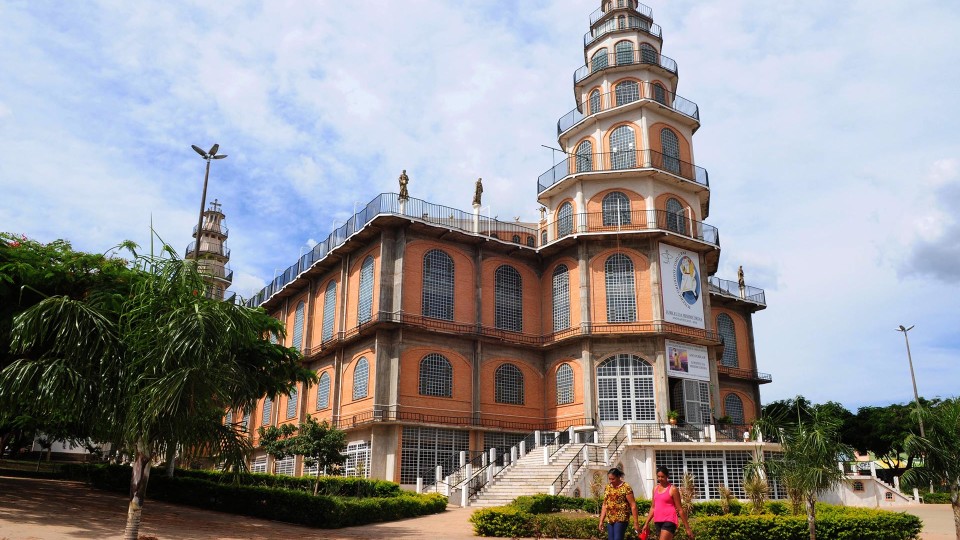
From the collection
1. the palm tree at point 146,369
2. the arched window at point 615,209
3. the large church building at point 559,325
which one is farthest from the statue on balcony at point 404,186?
the palm tree at point 146,369

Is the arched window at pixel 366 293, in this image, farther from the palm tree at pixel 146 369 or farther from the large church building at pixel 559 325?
the palm tree at pixel 146 369

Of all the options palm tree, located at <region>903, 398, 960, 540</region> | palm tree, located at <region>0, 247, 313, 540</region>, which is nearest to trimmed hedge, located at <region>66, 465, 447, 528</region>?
palm tree, located at <region>0, 247, 313, 540</region>

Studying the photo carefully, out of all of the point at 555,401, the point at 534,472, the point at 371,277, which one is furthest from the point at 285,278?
the point at 534,472

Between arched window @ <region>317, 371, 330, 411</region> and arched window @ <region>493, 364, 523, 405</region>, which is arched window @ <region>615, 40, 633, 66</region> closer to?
arched window @ <region>493, 364, 523, 405</region>

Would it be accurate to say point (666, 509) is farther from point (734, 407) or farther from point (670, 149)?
point (734, 407)

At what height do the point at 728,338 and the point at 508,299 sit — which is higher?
the point at 508,299

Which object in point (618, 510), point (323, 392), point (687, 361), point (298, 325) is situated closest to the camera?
point (618, 510)

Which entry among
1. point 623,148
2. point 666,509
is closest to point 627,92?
point 623,148

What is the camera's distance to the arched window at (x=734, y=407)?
43725 millimetres

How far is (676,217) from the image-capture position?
36.4m

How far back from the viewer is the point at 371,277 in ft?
114

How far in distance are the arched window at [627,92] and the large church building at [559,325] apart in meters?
0.07

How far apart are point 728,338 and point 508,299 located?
1677cm

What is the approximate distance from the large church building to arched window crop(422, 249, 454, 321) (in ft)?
0.19
